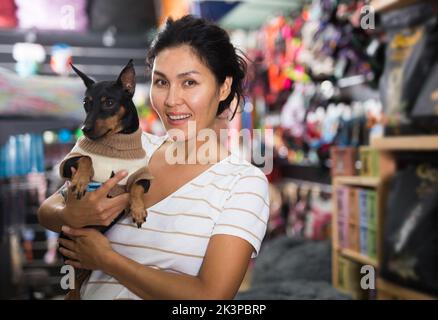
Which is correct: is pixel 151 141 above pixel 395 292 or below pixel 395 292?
above

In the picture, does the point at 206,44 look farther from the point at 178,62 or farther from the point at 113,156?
the point at 113,156

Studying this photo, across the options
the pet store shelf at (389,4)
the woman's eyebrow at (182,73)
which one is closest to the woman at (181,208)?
the woman's eyebrow at (182,73)

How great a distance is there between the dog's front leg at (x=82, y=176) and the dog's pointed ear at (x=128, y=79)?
0.10 metres

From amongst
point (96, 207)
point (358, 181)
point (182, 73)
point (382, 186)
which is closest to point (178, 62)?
point (182, 73)

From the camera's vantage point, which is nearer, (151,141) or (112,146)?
(112,146)

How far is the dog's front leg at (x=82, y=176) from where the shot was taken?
0.59 m

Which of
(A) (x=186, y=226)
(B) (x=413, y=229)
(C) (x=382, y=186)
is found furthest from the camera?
(C) (x=382, y=186)

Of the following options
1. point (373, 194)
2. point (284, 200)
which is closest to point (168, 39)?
point (373, 194)

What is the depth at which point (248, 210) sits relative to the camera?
759 mm

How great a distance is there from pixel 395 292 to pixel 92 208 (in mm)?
1617

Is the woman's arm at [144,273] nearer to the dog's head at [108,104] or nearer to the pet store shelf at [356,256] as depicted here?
the dog's head at [108,104]

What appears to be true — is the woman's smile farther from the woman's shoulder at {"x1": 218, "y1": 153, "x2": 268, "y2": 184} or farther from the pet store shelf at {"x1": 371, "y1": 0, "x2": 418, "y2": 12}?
the pet store shelf at {"x1": 371, "y1": 0, "x2": 418, "y2": 12}
